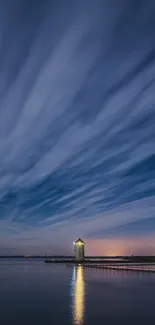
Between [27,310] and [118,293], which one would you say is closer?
[27,310]

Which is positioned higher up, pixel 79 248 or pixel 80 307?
pixel 79 248

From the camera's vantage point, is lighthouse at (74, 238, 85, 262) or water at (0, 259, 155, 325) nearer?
water at (0, 259, 155, 325)

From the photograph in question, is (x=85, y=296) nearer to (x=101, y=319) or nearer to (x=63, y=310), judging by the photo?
(x=63, y=310)

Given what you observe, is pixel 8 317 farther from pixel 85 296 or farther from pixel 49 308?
pixel 85 296

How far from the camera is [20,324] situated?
26.5 m

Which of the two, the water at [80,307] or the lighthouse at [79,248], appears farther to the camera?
the lighthouse at [79,248]

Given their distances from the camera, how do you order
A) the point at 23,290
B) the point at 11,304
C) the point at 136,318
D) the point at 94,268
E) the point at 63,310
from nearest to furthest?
the point at 136,318, the point at 63,310, the point at 11,304, the point at 23,290, the point at 94,268

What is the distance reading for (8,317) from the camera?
96.0ft

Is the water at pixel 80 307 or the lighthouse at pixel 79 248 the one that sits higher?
the lighthouse at pixel 79 248

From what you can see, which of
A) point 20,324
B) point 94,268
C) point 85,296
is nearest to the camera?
point 20,324

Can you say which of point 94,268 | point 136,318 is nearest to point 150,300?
point 136,318

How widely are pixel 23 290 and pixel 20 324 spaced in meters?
22.7

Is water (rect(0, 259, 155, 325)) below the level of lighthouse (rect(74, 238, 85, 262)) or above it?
below

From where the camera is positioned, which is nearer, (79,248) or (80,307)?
(80,307)
